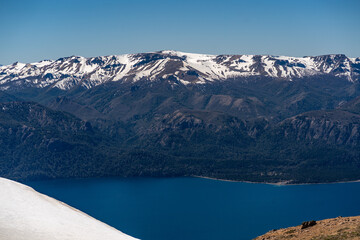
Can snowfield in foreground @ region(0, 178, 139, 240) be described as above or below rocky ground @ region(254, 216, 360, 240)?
above

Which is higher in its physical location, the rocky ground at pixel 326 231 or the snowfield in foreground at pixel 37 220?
the snowfield in foreground at pixel 37 220

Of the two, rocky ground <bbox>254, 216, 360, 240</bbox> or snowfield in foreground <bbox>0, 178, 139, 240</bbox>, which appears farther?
rocky ground <bbox>254, 216, 360, 240</bbox>

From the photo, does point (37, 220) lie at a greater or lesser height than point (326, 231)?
greater

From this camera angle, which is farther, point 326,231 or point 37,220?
point 326,231

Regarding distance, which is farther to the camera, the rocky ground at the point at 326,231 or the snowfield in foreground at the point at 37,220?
the rocky ground at the point at 326,231

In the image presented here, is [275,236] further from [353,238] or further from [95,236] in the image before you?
[95,236]
